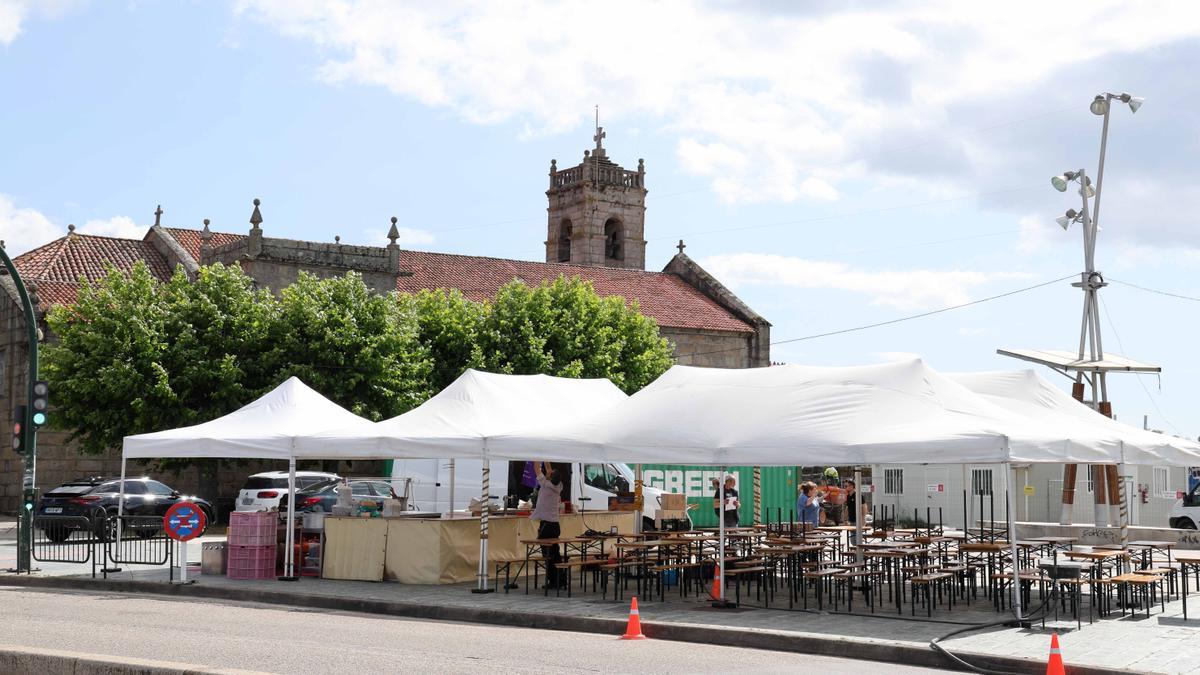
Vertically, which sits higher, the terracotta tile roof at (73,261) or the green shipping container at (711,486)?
the terracotta tile roof at (73,261)

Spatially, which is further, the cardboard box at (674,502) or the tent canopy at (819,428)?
the cardboard box at (674,502)

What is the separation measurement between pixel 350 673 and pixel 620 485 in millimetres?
19206

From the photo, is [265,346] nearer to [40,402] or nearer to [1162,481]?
[40,402]

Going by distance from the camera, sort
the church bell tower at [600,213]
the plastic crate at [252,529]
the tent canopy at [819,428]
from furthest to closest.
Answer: the church bell tower at [600,213] → the plastic crate at [252,529] → the tent canopy at [819,428]

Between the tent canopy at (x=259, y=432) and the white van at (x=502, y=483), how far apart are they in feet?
24.3

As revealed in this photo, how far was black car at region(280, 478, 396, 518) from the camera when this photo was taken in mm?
28219

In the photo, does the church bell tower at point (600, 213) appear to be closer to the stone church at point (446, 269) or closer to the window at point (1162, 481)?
the stone church at point (446, 269)

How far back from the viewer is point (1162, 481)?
3934cm

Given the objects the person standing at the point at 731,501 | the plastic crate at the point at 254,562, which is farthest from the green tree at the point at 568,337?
the plastic crate at the point at 254,562

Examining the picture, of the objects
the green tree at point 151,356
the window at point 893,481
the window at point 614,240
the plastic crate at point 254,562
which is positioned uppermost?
the window at point 614,240

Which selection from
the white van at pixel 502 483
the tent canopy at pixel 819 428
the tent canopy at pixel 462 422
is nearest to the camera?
the tent canopy at pixel 819 428

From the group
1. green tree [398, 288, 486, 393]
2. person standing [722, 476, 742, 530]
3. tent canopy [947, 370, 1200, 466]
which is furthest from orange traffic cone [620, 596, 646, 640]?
green tree [398, 288, 486, 393]

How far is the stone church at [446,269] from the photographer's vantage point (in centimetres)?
4356

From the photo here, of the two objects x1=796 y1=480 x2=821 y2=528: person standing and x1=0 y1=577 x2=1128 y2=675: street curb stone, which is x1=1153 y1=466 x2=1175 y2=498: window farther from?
x1=0 y1=577 x2=1128 y2=675: street curb stone
